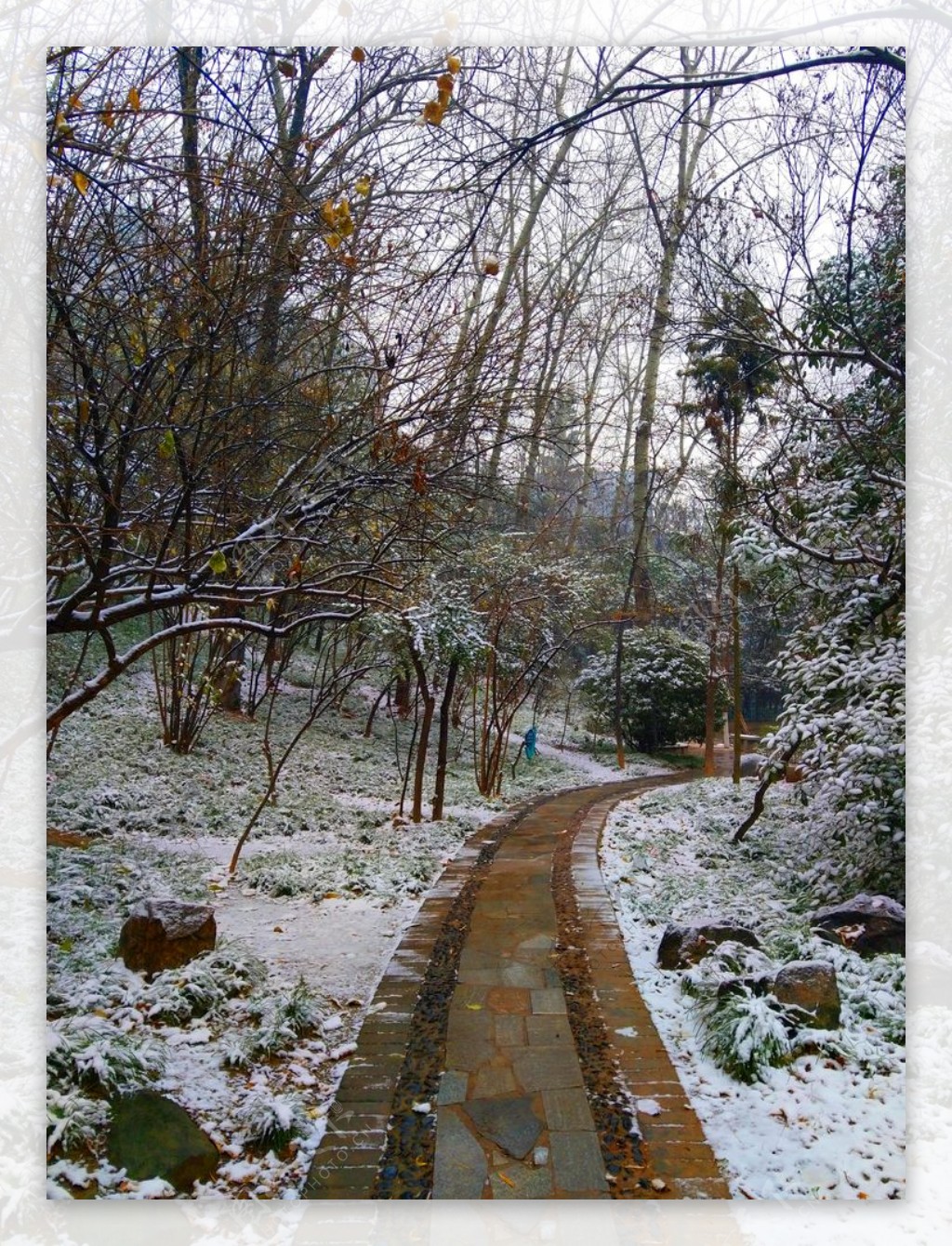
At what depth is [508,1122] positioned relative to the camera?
1800 mm

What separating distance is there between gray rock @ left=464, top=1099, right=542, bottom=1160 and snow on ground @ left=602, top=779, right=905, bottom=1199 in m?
0.41

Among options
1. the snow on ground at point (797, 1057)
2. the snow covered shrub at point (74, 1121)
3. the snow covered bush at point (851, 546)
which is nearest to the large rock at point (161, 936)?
the snow covered shrub at point (74, 1121)

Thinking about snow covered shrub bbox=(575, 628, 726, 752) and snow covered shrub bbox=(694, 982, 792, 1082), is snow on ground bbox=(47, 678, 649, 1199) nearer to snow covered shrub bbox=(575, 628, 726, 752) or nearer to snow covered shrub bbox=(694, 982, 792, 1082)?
snow covered shrub bbox=(575, 628, 726, 752)

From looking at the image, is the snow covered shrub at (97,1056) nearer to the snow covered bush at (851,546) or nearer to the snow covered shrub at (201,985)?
the snow covered shrub at (201,985)

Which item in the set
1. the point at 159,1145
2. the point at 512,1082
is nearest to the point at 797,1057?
the point at 512,1082

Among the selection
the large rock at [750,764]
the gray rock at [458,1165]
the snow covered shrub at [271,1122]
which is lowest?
the gray rock at [458,1165]

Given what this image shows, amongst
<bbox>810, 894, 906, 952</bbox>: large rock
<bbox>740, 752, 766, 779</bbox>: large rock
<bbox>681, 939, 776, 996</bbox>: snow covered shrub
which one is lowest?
<bbox>681, 939, 776, 996</bbox>: snow covered shrub

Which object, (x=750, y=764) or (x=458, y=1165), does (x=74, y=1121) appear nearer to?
(x=458, y=1165)

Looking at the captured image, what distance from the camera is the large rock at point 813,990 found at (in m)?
2.09

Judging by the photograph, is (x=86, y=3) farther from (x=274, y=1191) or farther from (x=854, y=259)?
(x=274, y=1191)

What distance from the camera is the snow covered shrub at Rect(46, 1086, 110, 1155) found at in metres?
1.73

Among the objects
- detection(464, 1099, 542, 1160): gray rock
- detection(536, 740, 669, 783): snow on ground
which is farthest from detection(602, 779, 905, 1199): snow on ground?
detection(536, 740, 669, 783): snow on ground

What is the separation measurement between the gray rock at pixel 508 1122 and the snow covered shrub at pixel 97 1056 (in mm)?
781

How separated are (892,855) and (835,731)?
46 centimetres
